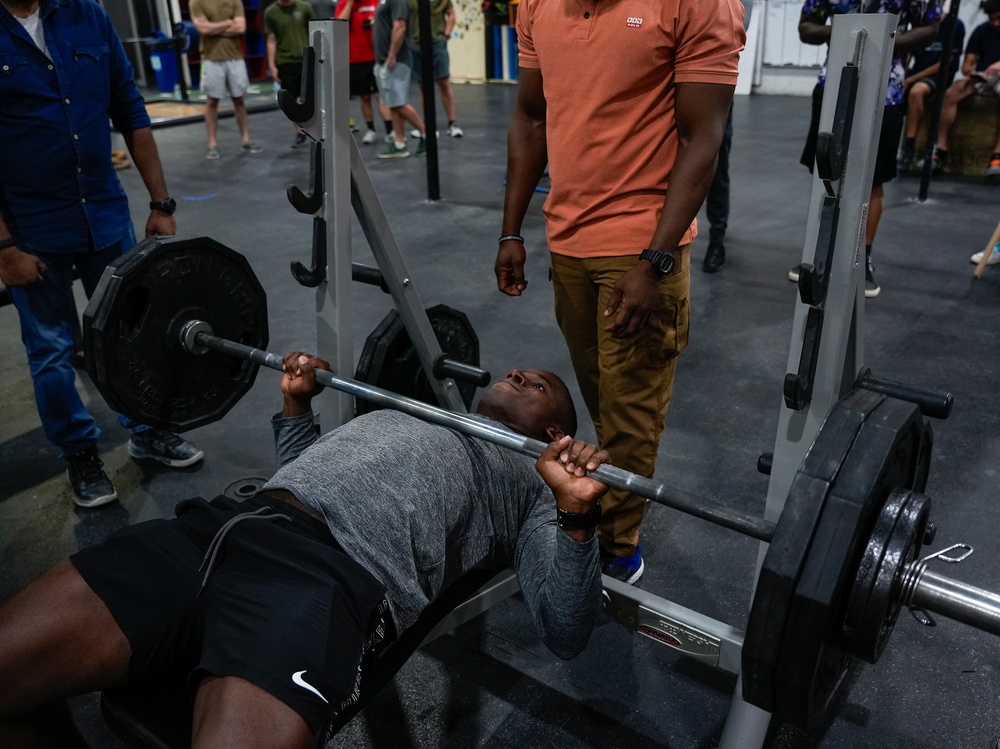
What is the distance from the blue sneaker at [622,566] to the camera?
1.86m

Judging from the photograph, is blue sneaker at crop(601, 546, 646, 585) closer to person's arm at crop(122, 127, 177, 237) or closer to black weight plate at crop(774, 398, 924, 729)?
black weight plate at crop(774, 398, 924, 729)

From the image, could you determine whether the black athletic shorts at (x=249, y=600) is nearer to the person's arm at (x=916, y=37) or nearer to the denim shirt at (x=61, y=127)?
the denim shirt at (x=61, y=127)

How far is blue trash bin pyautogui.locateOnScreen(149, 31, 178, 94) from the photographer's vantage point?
8727 mm

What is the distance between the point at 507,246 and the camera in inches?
70.0

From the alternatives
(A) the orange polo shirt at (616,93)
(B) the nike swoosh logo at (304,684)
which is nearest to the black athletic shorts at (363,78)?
(A) the orange polo shirt at (616,93)

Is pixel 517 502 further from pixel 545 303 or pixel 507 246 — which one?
pixel 545 303

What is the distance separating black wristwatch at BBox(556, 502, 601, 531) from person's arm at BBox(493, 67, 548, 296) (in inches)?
26.5

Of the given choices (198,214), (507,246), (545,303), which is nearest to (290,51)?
(198,214)

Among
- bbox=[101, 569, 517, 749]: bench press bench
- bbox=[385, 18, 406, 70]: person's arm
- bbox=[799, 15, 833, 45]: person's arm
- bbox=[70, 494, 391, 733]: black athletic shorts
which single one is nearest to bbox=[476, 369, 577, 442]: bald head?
bbox=[101, 569, 517, 749]: bench press bench

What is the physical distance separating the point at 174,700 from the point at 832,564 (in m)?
0.87

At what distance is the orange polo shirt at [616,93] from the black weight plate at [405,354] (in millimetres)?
369

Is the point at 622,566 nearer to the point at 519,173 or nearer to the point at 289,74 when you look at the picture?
the point at 519,173

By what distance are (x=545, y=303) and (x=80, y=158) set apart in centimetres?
188

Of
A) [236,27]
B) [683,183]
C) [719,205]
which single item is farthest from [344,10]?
[683,183]
